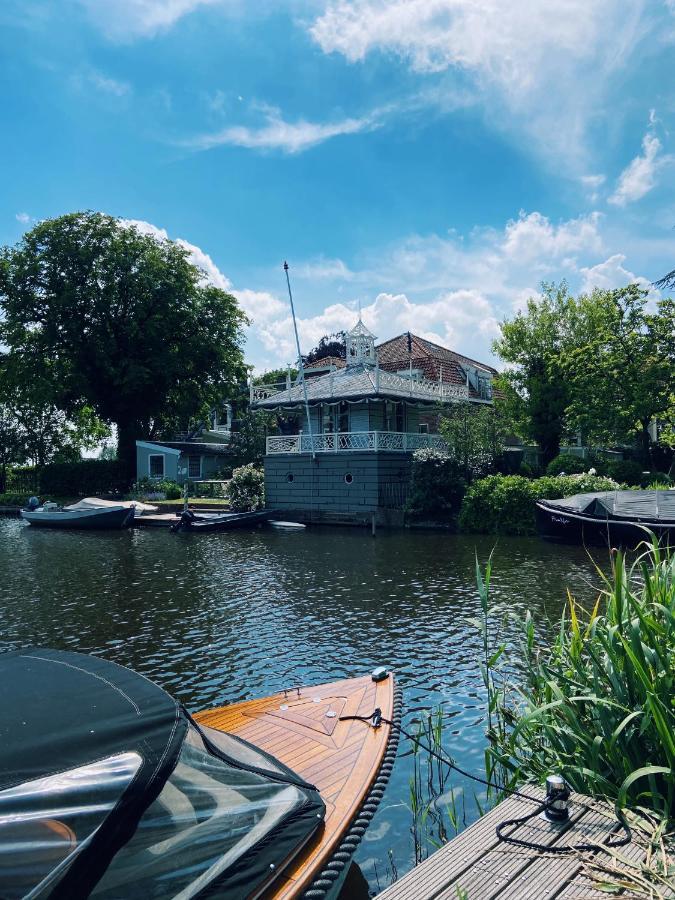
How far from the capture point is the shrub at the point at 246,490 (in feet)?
117

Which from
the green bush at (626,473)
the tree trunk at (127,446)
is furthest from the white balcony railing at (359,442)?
the tree trunk at (127,446)

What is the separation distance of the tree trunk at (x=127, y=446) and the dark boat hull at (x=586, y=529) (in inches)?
1327

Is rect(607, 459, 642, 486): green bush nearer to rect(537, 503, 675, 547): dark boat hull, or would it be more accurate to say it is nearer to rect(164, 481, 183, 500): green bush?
rect(537, 503, 675, 547): dark boat hull

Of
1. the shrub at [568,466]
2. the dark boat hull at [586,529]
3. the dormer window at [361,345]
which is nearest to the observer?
the dark boat hull at [586,529]

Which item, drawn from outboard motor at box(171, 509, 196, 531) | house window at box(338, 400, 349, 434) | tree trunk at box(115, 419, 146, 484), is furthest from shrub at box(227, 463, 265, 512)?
tree trunk at box(115, 419, 146, 484)

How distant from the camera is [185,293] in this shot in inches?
1826

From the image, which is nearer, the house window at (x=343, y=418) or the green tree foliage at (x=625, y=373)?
the green tree foliage at (x=625, y=373)

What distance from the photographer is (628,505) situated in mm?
22406

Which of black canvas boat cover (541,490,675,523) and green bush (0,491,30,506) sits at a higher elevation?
black canvas boat cover (541,490,675,523)

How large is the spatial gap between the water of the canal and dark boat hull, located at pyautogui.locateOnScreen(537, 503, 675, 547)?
0.86 metres

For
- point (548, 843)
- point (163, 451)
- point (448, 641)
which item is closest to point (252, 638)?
point (448, 641)

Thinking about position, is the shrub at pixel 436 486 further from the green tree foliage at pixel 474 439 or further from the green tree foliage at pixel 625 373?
the green tree foliage at pixel 625 373

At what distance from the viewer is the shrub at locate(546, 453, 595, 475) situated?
31891 millimetres

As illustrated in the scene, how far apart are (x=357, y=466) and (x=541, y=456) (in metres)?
13.7
